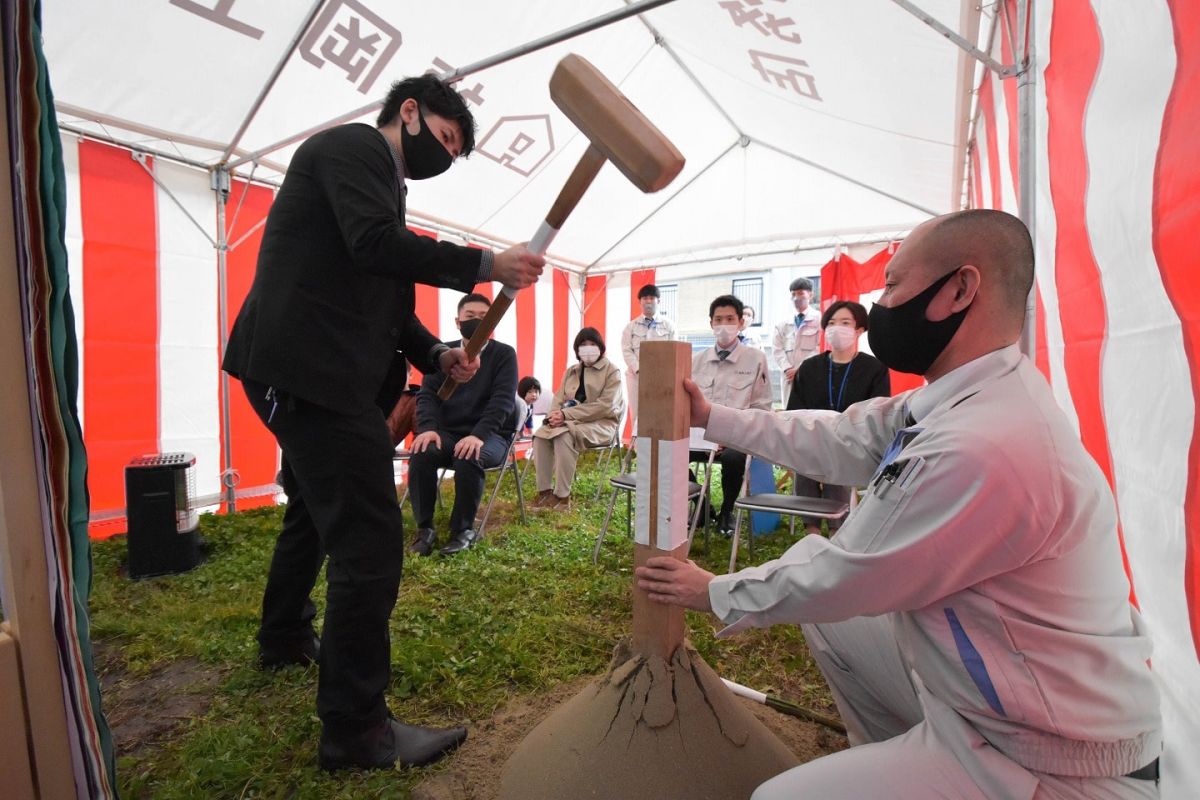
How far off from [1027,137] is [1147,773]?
218 centimetres

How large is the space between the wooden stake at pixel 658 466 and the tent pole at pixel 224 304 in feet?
14.6

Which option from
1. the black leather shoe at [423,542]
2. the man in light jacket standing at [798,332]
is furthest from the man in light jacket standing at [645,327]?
the black leather shoe at [423,542]

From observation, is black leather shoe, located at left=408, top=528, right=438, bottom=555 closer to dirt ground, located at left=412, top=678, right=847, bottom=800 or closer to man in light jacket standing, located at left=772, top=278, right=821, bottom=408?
dirt ground, located at left=412, top=678, right=847, bottom=800

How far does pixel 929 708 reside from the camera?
3.59ft

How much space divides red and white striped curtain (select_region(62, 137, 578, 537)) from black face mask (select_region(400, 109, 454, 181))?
3681 millimetres

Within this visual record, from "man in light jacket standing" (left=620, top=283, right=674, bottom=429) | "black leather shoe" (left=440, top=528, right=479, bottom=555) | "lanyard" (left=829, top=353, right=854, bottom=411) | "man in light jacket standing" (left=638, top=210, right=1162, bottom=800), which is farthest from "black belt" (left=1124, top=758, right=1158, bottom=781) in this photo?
"man in light jacket standing" (left=620, top=283, right=674, bottom=429)

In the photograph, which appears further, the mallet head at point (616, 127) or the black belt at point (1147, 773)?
the mallet head at point (616, 127)

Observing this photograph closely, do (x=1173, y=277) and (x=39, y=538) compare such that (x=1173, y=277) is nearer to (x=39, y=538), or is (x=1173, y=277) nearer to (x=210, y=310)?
(x=39, y=538)

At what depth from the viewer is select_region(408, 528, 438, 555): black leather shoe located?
384cm

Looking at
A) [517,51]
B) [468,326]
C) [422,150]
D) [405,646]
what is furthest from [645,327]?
[422,150]

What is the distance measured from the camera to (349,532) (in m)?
1.53

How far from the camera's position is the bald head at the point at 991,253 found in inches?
43.8

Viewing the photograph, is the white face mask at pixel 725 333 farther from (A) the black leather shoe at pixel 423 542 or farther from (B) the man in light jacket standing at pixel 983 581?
(B) the man in light jacket standing at pixel 983 581

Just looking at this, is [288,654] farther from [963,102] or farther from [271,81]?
[963,102]
